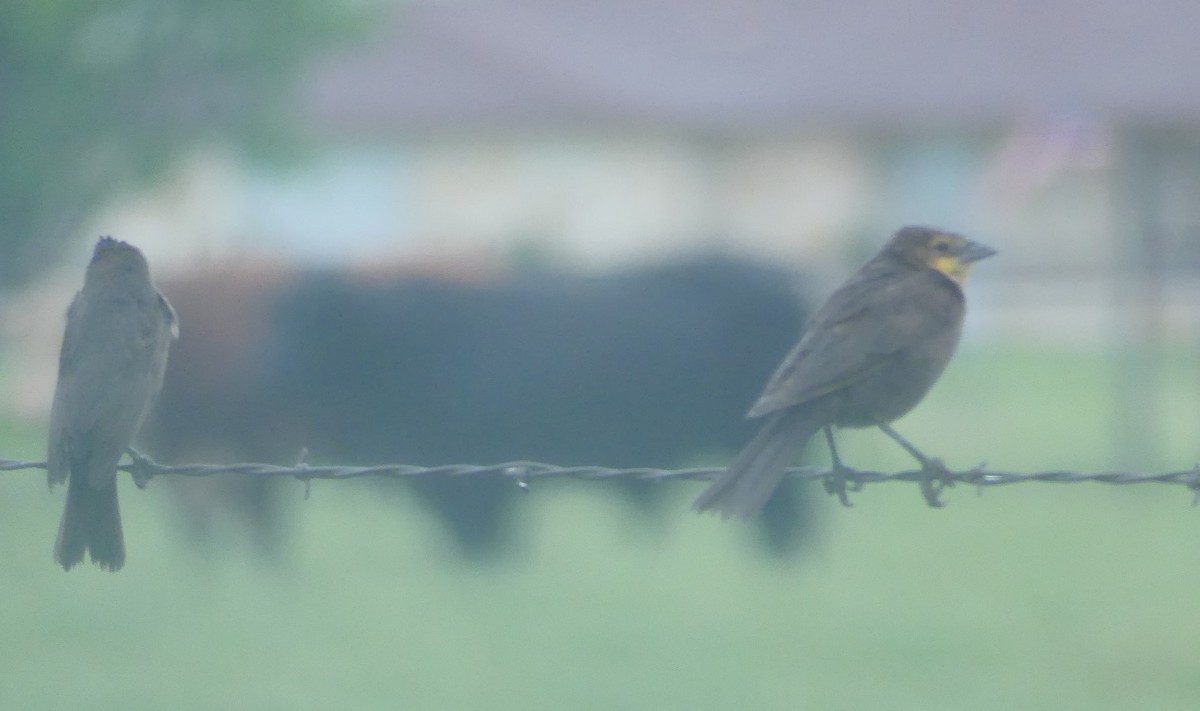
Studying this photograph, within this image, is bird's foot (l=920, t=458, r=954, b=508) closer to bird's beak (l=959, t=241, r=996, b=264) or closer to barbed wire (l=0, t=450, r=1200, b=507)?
barbed wire (l=0, t=450, r=1200, b=507)

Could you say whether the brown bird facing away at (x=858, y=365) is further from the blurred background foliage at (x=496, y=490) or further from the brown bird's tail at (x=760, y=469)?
the blurred background foliage at (x=496, y=490)

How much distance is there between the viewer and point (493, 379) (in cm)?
1359

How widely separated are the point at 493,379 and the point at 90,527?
875 cm

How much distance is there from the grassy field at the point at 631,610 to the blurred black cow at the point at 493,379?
70cm

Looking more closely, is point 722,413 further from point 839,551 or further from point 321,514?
point 321,514

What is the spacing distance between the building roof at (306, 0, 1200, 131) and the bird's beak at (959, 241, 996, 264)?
81.7ft

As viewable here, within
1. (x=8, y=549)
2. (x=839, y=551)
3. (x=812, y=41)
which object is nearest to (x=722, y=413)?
(x=839, y=551)

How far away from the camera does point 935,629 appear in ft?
38.7

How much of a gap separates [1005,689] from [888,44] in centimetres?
2412

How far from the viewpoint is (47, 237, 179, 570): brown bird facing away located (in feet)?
15.9

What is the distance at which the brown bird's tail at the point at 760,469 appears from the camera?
4.71 meters

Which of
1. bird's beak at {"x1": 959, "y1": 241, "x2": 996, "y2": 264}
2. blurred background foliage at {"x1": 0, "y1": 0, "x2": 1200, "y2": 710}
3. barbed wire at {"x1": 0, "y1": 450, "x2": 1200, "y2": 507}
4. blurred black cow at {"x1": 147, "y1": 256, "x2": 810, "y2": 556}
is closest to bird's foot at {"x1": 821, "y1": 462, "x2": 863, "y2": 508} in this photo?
barbed wire at {"x1": 0, "y1": 450, "x2": 1200, "y2": 507}

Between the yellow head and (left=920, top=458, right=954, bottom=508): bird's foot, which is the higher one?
the yellow head

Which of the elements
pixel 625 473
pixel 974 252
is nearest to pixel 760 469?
pixel 625 473
